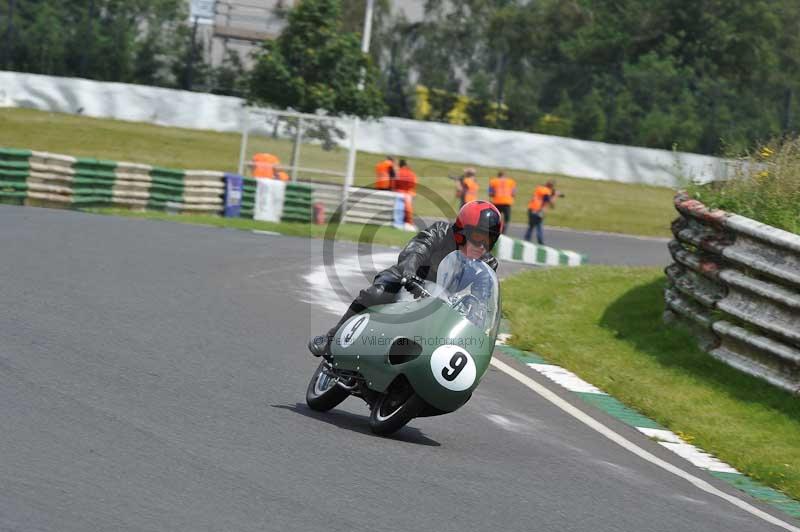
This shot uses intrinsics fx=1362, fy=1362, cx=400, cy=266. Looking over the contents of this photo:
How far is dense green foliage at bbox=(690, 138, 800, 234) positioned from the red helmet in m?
4.53

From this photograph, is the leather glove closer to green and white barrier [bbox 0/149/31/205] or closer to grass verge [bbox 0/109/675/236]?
green and white barrier [bbox 0/149/31/205]

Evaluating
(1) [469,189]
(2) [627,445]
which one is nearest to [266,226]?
(1) [469,189]

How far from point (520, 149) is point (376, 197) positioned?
43.2 ft

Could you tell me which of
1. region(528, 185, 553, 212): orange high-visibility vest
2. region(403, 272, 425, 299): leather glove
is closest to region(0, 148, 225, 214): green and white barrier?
region(528, 185, 553, 212): orange high-visibility vest

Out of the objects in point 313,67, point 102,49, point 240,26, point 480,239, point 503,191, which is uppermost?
point 240,26

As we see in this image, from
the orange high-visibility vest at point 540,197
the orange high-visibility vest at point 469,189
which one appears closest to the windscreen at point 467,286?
the orange high-visibility vest at point 469,189

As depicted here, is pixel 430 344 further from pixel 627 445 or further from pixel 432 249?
pixel 627 445

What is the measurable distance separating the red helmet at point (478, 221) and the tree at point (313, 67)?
26878 millimetres

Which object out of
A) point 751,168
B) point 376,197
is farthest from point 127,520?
point 376,197

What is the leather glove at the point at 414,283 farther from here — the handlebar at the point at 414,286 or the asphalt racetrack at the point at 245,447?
the asphalt racetrack at the point at 245,447

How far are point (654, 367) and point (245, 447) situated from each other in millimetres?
5434

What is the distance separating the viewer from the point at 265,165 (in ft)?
95.0

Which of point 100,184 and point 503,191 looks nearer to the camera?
point 100,184

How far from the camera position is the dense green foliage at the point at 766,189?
38.7 feet
